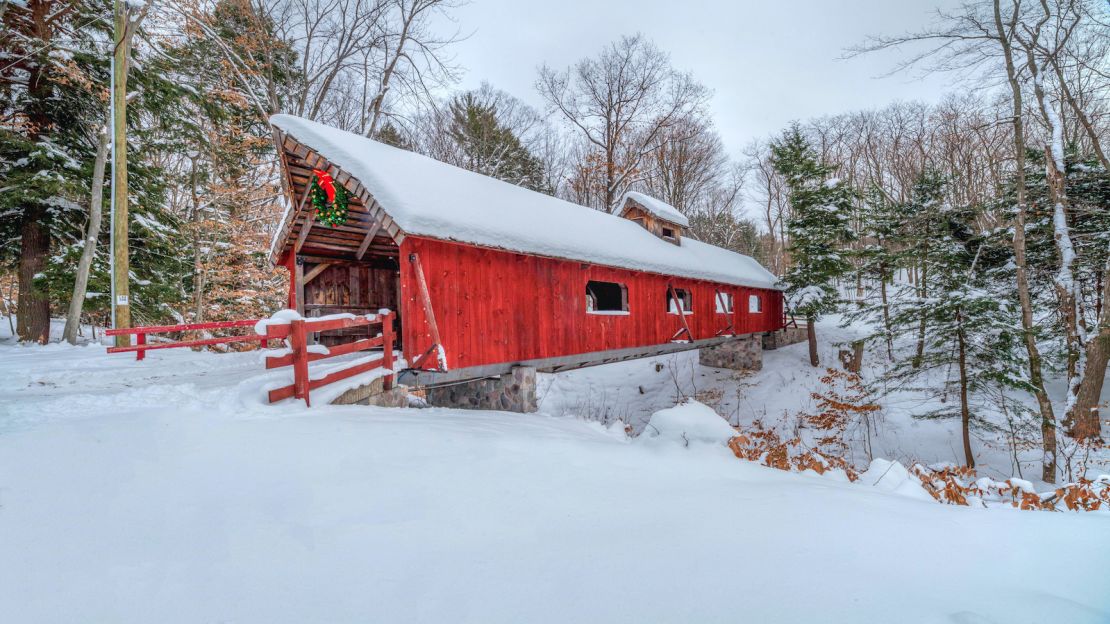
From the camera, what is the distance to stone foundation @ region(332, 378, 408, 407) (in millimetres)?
4949

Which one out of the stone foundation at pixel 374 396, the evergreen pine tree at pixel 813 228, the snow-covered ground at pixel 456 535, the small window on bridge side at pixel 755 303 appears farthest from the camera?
the small window on bridge side at pixel 755 303

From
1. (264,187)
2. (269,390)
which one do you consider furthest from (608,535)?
(264,187)

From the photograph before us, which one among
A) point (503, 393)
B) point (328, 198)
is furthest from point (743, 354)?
point (328, 198)

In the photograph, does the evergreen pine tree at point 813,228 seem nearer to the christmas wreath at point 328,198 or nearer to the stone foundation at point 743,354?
the stone foundation at point 743,354

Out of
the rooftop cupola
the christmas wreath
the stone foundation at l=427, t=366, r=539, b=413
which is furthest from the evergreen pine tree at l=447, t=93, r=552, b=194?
the stone foundation at l=427, t=366, r=539, b=413

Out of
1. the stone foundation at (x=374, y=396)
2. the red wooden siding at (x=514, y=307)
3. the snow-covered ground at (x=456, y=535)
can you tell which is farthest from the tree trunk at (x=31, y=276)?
the red wooden siding at (x=514, y=307)

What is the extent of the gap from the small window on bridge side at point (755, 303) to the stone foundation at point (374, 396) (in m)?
13.9

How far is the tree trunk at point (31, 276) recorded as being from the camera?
10.3 meters

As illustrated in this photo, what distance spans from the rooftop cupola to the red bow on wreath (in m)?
9.72

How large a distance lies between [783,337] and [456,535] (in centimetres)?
1878

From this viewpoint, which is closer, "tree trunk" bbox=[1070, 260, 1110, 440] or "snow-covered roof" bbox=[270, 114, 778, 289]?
"snow-covered roof" bbox=[270, 114, 778, 289]

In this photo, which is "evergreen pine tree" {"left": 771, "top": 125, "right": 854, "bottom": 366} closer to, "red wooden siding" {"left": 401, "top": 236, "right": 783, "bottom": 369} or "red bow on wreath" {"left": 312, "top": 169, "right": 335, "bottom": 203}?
"red wooden siding" {"left": 401, "top": 236, "right": 783, "bottom": 369}

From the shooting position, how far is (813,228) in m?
14.5

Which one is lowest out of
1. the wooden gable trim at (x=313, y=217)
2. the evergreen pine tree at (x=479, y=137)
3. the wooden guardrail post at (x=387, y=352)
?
the wooden guardrail post at (x=387, y=352)
